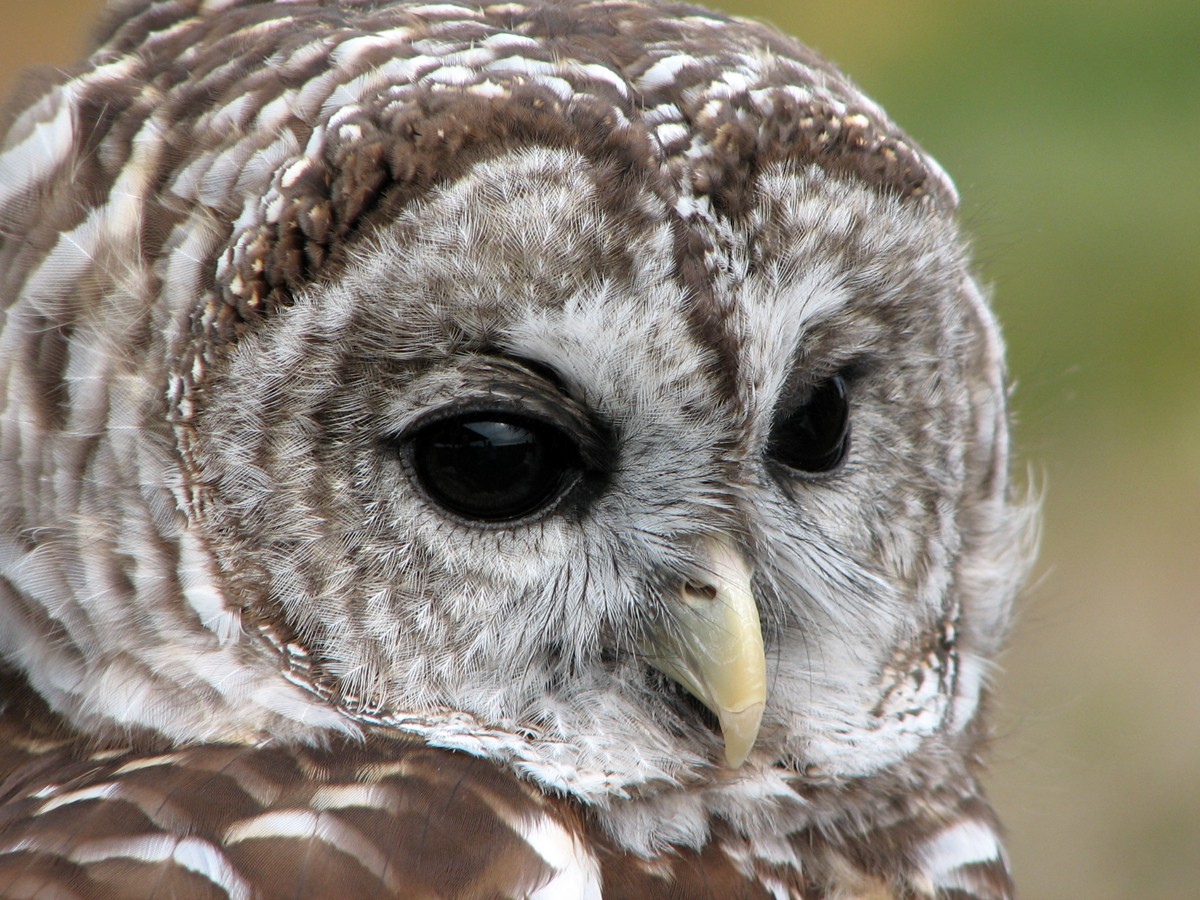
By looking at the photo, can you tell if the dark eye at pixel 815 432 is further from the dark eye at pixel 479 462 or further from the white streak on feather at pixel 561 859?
the white streak on feather at pixel 561 859

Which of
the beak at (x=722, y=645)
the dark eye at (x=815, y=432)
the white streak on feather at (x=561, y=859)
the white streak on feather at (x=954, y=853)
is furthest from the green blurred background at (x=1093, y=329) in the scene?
the white streak on feather at (x=561, y=859)

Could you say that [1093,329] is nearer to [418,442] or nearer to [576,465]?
[576,465]

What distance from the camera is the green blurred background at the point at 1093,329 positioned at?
136 inches

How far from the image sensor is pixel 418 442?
136 centimetres

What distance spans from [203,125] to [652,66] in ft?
1.64

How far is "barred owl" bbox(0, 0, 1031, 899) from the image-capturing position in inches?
51.0

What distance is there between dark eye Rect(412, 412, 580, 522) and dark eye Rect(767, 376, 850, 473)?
12.6 inches

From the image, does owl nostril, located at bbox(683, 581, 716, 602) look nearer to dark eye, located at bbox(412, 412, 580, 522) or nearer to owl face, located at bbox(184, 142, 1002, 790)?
owl face, located at bbox(184, 142, 1002, 790)

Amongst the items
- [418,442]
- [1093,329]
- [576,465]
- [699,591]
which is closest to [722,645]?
[699,591]

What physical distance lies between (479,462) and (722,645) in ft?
1.13

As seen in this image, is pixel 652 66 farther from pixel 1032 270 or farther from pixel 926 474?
pixel 1032 270

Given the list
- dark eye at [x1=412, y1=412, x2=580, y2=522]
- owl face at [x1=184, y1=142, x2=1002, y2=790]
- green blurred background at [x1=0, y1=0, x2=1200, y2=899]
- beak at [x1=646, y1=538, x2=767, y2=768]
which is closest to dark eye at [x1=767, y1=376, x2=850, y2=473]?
owl face at [x1=184, y1=142, x2=1002, y2=790]

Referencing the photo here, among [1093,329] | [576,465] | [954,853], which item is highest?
[576,465]

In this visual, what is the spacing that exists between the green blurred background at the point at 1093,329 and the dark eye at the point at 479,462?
1660 mm
